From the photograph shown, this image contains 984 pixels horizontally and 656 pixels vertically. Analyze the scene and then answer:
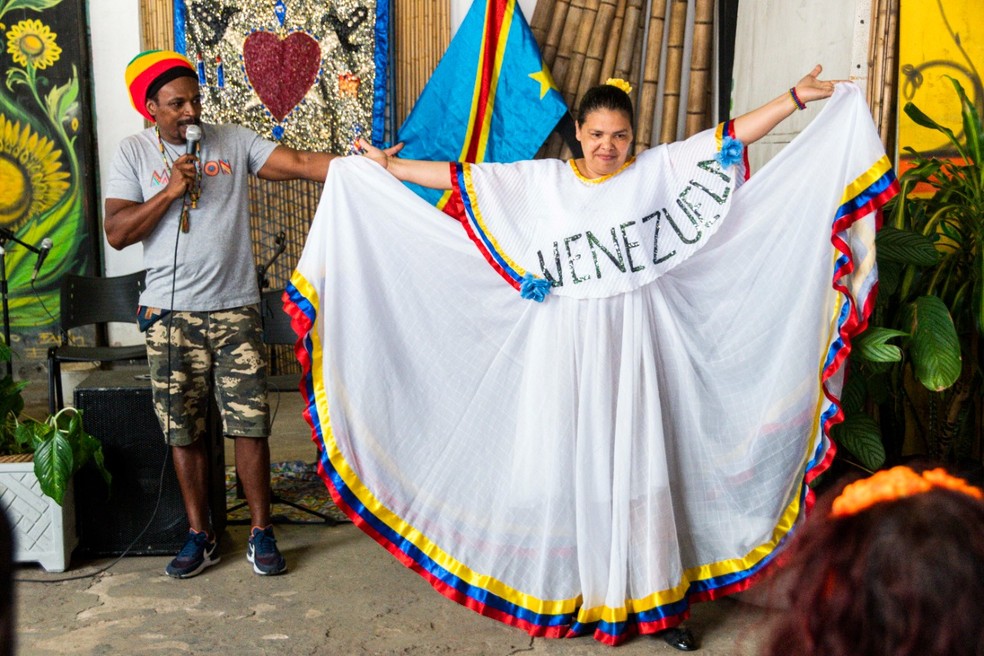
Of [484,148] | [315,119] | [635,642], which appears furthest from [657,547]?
[315,119]

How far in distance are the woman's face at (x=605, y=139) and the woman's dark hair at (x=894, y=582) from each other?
216 cm

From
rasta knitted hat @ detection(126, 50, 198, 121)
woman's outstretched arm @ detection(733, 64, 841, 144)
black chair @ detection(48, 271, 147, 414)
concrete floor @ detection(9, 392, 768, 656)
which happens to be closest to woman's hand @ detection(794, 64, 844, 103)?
woman's outstretched arm @ detection(733, 64, 841, 144)

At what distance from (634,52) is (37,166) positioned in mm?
3302

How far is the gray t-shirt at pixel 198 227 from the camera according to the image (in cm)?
335

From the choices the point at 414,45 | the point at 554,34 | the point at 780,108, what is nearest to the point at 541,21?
the point at 554,34

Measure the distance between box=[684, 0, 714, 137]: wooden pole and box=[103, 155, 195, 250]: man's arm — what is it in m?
2.91

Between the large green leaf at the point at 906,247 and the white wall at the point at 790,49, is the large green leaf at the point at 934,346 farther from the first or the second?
the white wall at the point at 790,49

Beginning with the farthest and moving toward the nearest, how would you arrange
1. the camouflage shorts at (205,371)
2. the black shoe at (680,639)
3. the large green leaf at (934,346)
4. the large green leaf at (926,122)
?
the large green leaf at (926,122) < the camouflage shorts at (205,371) < the large green leaf at (934,346) < the black shoe at (680,639)

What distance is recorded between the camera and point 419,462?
3150 mm

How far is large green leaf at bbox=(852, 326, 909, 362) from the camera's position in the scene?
121 inches

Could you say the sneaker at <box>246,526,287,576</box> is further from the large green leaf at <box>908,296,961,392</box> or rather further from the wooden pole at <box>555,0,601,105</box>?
the wooden pole at <box>555,0,601,105</box>

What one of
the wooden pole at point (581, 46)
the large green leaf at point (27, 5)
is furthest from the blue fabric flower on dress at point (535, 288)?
the large green leaf at point (27, 5)

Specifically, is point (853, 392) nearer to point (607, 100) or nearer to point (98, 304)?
point (607, 100)

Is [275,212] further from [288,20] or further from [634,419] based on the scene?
[634,419]
